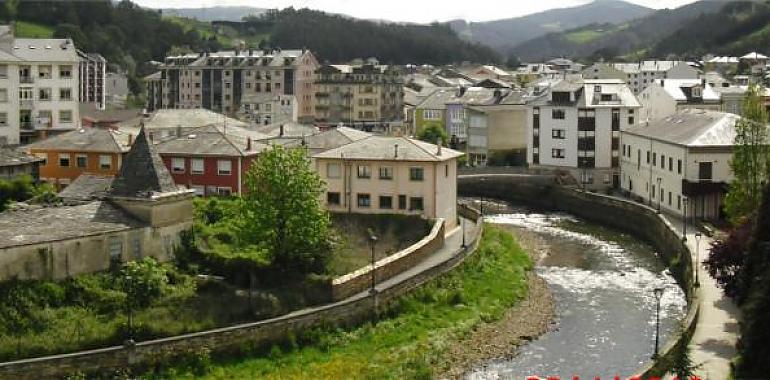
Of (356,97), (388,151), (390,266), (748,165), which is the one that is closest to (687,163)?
(748,165)

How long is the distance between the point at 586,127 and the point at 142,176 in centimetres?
4396

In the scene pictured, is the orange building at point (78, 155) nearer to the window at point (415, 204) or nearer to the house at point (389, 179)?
the house at point (389, 179)

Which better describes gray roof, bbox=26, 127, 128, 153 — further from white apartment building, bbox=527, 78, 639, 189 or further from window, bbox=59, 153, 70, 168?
white apartment building, bbox=527, 78, 639, 189

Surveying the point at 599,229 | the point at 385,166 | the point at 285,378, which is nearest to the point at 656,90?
the point at 599,229

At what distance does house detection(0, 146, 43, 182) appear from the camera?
44.6 m

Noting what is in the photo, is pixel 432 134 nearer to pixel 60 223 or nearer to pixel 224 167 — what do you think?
pixel 224 167

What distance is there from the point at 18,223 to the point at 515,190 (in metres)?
47.0

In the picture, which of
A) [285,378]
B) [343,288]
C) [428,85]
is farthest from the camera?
[428,85]

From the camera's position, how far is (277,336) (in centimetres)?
3031

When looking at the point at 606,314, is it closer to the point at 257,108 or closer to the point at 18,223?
the point at 18,223

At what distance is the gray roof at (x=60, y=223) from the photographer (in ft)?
99.6

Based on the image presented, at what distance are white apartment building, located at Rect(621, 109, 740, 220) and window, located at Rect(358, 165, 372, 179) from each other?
15.4 meters

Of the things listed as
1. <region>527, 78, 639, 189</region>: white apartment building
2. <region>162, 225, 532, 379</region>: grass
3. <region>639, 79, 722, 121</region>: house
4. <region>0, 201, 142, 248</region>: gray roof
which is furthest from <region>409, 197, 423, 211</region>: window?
<region>639, 79, 722, 121</region>: house

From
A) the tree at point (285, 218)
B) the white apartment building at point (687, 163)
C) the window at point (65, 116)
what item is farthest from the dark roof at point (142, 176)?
the window at point (65, 116)
